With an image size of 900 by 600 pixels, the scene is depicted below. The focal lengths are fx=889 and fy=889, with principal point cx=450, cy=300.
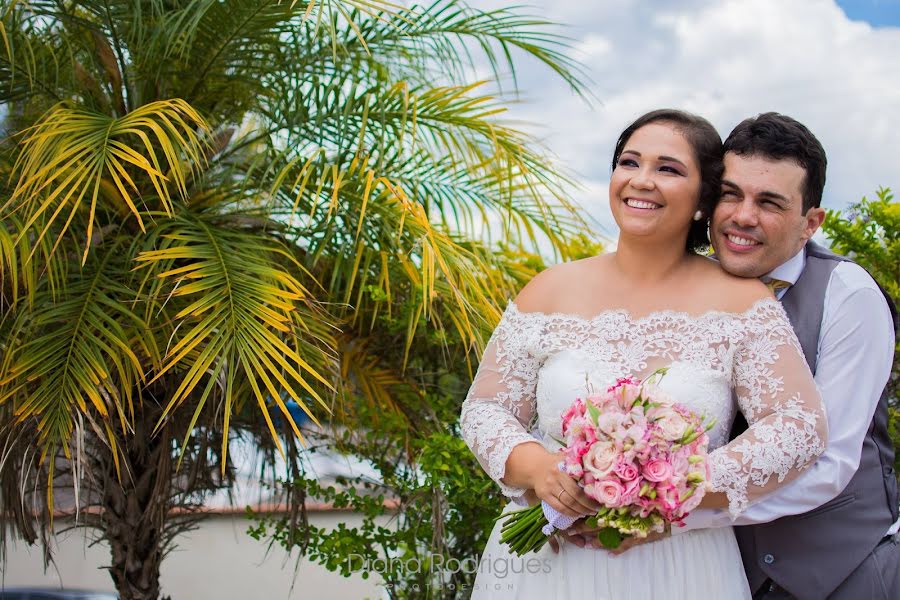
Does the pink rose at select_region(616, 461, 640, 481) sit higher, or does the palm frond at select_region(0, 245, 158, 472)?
the palm frond at select_region(0, 245, 158, 472)

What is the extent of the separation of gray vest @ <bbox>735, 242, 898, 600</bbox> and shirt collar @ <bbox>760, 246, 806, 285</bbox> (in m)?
0.04

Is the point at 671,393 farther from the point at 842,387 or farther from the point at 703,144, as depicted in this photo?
the point at 703,144

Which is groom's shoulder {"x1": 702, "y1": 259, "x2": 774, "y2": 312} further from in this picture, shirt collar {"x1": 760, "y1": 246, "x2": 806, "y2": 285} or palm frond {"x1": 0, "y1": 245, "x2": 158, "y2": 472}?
palm frond {"x1": 0, "y1": 245, "x2": 158, "y2": 472}

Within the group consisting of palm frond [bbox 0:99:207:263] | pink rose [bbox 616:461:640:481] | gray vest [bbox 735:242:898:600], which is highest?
palm frond [bbox 0:99:207:263]

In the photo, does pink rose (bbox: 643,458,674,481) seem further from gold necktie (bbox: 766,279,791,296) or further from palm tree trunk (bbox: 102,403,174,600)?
palm tree trunk (bbox: 102,403,174,600)

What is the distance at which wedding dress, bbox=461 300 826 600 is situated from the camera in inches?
74.3

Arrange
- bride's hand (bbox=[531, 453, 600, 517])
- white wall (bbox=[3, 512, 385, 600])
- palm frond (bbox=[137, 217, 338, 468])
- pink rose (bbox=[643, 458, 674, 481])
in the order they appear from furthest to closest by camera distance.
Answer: white wall (bbox=[3, 512, 385, 600]) < palm frond (bbox=[137, 217, 338, 468]) < bride's hand (bbox=[531, 453, 600, 517]) < pink rose (bbox=[643, 458, 674, 481])

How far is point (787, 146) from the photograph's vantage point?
80.4 inches

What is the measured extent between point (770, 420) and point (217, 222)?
2441 millimetres

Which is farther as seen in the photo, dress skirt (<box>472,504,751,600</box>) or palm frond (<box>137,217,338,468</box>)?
palm frond (<box>137,217,338,468</box>)

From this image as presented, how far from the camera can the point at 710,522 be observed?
1961 millimetres

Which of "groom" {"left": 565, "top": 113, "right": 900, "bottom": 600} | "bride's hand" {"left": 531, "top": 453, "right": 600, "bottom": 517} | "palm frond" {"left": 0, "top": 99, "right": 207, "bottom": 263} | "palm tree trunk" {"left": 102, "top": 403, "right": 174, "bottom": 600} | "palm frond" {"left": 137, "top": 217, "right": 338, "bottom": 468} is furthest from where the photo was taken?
"palm tree trunk" {"left": 102, "top": 403, "right": 174, "bottom": 600}

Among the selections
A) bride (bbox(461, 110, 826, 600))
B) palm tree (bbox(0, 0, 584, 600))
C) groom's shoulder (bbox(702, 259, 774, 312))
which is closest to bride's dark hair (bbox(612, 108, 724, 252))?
bride (bbox(461, 110, 826, 600))

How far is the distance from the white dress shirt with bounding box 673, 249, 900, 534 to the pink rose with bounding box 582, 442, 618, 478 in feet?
1.12
